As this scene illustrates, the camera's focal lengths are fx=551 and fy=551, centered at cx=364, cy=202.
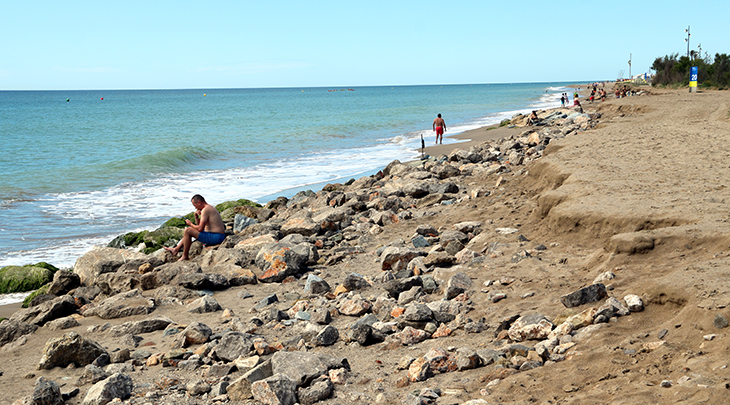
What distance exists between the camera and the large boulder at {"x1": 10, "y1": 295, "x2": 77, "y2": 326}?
7.17 m

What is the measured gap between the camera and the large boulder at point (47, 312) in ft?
23.5

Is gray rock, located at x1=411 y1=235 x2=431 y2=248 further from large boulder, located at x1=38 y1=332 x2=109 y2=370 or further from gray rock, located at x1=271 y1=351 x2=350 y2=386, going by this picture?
large boulder, located at x1=38 y1=332 x2=109 y2=370

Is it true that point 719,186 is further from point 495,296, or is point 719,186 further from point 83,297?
point 83,297

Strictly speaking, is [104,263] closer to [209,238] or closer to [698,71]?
[209,238]

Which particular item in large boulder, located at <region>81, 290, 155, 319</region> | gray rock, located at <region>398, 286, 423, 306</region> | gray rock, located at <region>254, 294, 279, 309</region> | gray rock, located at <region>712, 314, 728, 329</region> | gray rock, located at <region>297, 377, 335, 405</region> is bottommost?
large boulder, located at <region>81, 290, 155, 319</region>

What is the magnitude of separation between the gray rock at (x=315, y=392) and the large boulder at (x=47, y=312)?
477 cm

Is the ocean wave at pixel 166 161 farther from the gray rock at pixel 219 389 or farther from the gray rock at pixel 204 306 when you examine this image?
the gray rock at pixel 219 389

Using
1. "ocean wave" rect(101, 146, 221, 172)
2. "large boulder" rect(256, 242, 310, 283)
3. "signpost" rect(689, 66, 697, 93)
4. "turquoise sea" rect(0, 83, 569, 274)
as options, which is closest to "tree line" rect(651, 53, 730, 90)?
"signpost" rect(689, 66, 697, 93)

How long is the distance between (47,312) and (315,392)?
16.1ft

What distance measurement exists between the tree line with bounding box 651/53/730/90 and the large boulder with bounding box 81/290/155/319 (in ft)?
151

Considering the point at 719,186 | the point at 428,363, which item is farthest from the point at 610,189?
the point at 428,363

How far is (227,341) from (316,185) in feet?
43.7

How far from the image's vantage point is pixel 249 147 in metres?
31.6

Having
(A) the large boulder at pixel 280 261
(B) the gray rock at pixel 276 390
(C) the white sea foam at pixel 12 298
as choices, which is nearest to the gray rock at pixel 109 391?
(B) the gray rock at pixel 276 390
